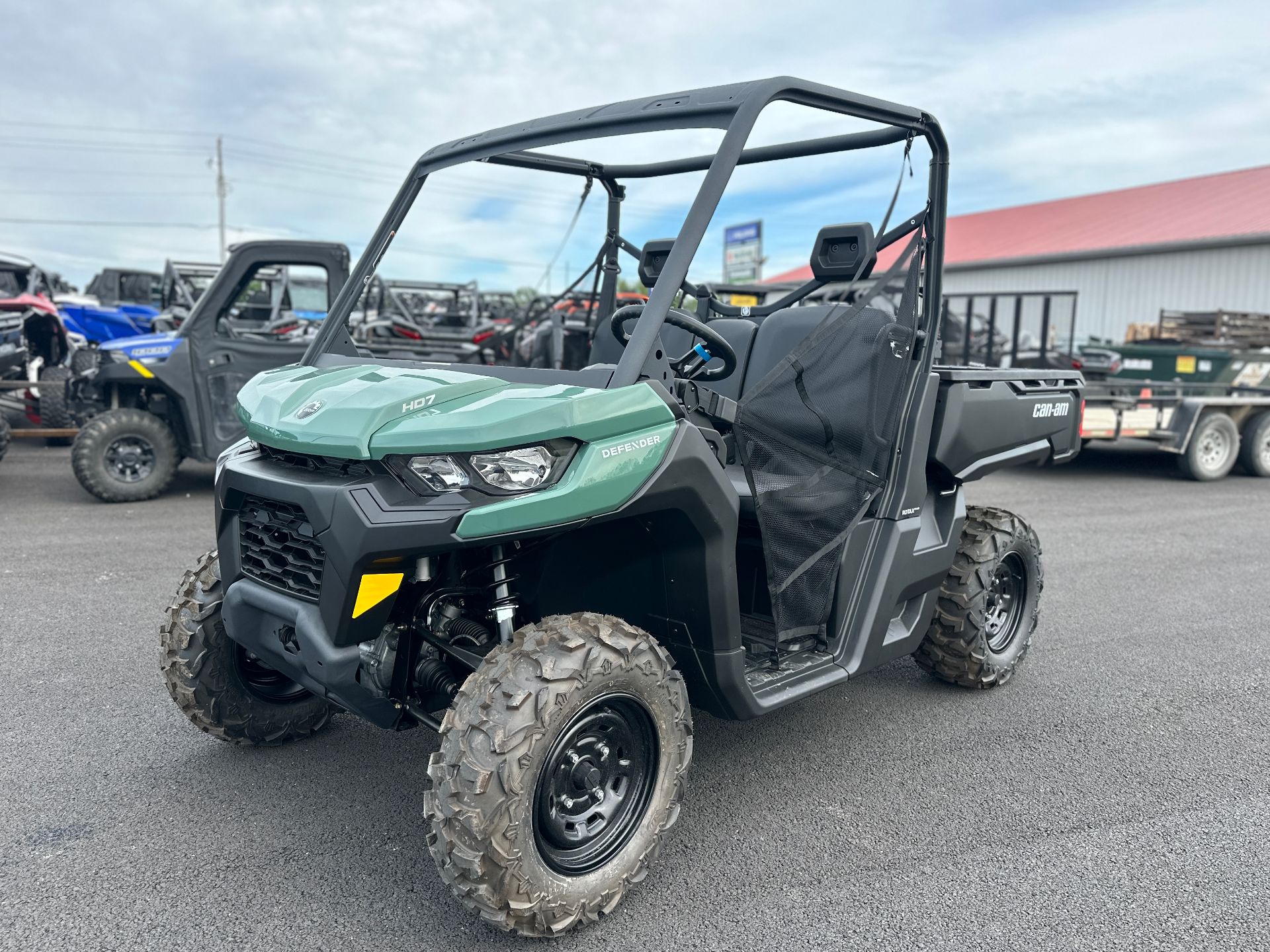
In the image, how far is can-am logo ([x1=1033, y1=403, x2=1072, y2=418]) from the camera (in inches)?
165

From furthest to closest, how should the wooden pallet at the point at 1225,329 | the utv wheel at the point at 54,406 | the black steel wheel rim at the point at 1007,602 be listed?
the wooden pallet at the point at 1225,329 < the utv wheel at the point at 54,406 < the black steel wheel rim at the point at 1007,602

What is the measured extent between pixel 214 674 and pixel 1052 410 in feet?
11.6

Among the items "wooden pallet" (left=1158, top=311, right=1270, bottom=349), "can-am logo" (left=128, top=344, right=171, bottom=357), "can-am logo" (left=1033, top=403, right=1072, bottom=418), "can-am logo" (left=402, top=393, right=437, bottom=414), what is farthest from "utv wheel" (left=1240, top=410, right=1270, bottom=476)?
"can-am logo" (left=402, top=393, right=437, bottom=414)

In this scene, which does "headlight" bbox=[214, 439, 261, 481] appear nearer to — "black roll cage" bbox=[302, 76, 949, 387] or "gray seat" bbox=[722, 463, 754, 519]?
"black roll cage" bbox=[302, 76, 949, 387]

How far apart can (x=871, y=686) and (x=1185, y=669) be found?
1573 millimetres

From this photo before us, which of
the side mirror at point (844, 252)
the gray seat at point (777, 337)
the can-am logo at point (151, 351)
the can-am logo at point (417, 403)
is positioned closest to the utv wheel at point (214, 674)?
the can-am logo at point (417, 403)

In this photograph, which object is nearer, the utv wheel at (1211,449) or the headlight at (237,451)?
the headlight at (237,451)

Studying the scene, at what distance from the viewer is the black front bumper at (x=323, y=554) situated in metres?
2.29

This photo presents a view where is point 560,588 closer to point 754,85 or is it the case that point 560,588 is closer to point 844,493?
point 844,493

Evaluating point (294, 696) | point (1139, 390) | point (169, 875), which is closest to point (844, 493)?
point (294, 696)

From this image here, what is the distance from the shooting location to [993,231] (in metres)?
34.5

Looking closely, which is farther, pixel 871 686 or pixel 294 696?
pixel 871 686

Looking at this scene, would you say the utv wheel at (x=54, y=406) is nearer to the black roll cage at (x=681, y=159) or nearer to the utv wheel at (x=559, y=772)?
the black roll cage at (x=681, y=159)

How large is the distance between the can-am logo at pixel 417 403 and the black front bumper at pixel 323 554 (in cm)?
17
